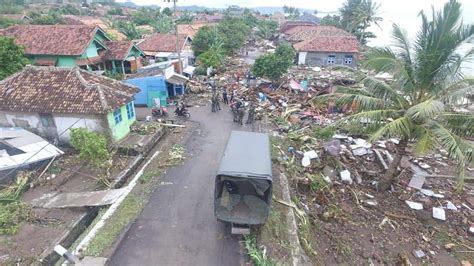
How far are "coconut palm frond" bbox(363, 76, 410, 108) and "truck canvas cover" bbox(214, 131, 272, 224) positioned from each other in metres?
A: 4.84

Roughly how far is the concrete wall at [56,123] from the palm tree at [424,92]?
10991 millimetres

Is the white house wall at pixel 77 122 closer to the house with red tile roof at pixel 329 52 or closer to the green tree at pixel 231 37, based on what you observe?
the house with red tile roof at pixel 329 52

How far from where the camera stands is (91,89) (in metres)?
14.6

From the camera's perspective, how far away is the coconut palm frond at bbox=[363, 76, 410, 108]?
10578mm

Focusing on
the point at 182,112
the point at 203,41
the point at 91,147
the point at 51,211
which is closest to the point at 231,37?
the point at 203,41

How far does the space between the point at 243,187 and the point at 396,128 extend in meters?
5.35

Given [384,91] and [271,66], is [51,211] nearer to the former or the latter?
[384,91]

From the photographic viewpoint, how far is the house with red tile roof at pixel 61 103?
1416 centimetres

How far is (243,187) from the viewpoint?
369 inches

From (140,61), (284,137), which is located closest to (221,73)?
(140,61)

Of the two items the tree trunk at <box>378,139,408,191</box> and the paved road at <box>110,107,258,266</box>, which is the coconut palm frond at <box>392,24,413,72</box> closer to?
the tree trunk at <box>378,139,408,191</box>

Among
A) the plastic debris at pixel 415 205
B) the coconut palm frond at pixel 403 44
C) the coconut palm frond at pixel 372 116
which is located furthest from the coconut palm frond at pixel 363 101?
the plastic debris at pixel 415 205

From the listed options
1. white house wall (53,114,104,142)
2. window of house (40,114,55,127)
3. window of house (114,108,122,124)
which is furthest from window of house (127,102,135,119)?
window of house (40,114,55,127)

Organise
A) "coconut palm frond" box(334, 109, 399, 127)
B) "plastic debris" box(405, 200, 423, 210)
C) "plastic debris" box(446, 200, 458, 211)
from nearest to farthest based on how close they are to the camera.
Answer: "coconut palm frond" box(334, 109, 399, 127) → "plastic debris" box(405, 200, 423, 210) → "plastic debris" box(446, 200, 458, 211)
